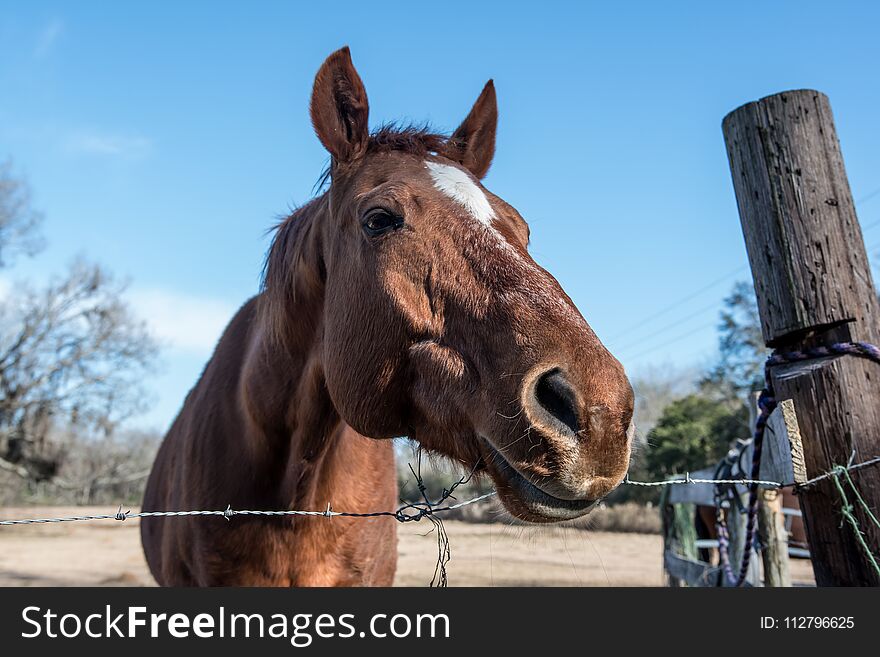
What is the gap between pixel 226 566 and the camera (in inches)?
109

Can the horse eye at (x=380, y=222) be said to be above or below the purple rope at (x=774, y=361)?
above

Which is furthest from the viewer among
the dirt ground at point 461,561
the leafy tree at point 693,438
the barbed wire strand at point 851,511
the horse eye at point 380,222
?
the leafy tree at point 693,438

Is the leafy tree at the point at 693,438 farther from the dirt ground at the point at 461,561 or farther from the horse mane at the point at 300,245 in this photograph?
the horse mane at the point at 300,245

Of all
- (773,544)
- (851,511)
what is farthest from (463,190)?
(773,544)

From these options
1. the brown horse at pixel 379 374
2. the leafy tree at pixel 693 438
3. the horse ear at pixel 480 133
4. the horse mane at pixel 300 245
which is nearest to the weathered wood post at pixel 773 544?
the brown horse at pixel 379 374

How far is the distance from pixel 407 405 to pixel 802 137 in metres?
1.72

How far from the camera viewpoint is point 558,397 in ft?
5.59

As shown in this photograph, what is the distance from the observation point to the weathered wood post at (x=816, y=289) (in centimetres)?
214

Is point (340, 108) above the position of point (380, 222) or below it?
above

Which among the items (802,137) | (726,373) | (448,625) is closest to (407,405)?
(448,625)

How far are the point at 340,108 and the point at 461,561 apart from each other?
1572cm

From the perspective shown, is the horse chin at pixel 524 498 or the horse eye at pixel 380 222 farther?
the horse eye at pixel 380 222

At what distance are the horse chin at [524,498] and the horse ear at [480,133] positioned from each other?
1650 mm

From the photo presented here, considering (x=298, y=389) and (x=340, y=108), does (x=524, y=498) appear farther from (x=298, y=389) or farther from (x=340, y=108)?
(x=340, y=108)
